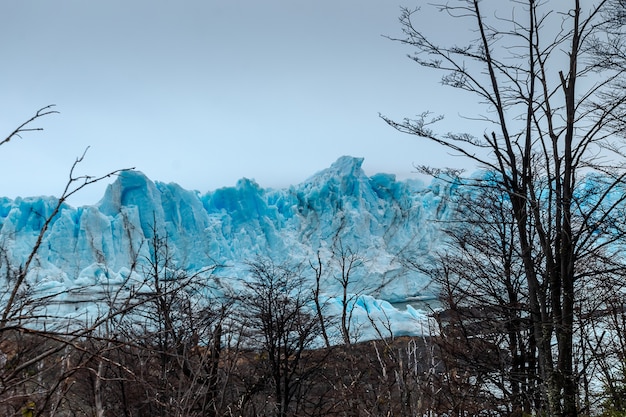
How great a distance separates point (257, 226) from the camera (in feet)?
97.1

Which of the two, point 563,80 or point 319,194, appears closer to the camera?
point 563,80

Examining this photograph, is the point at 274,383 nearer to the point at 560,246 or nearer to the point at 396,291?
the point at 560,246

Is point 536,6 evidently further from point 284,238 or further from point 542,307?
point 284,238

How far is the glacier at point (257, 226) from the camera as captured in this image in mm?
25484

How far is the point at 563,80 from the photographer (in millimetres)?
4773

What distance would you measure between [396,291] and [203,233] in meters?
12.0

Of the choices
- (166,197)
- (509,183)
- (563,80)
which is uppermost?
(166,197)

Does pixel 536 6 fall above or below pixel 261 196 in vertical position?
below

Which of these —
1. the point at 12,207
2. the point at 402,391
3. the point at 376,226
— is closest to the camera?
the point at 402,391

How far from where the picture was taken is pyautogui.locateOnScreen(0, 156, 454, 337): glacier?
83.6 ft

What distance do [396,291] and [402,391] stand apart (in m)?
28.4

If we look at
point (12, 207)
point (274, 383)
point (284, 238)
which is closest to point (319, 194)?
point (284, 238)

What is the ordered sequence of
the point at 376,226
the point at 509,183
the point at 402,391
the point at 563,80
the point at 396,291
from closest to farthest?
the point at 402,391, the point at 563,80, the point at 509,183, the point at 396,291, the point at 376,226

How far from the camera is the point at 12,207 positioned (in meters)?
27.3
